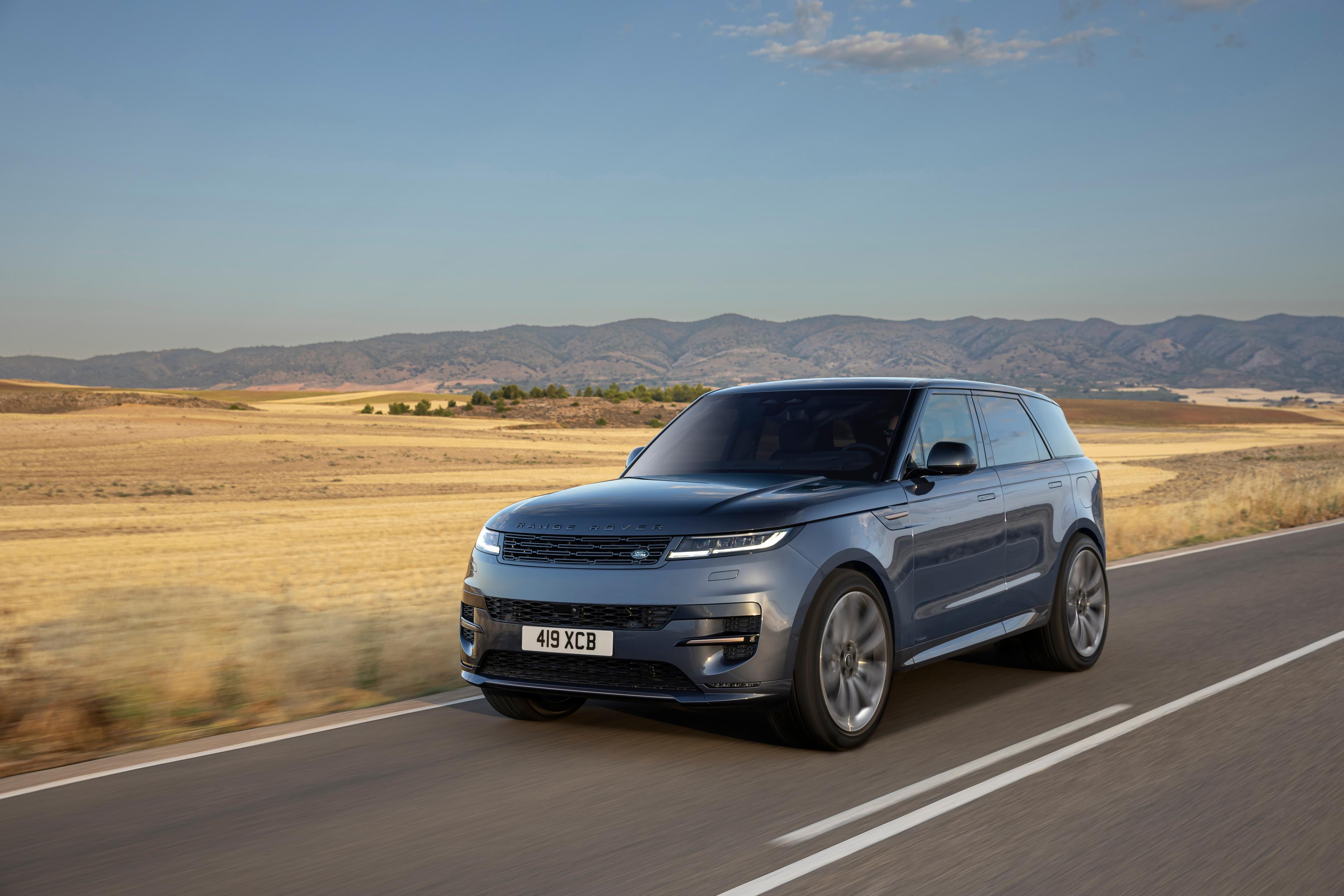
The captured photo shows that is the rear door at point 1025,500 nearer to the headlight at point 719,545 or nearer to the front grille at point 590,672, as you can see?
the headlight at point 719,545

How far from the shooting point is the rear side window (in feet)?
26.8

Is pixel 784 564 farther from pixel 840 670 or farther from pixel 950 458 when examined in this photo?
pixel 950 458

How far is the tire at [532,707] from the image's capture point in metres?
6.53

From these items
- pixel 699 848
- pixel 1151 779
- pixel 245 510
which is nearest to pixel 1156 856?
pixel 1151 779

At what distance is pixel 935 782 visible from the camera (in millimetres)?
5297

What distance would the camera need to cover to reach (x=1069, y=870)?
417 cm

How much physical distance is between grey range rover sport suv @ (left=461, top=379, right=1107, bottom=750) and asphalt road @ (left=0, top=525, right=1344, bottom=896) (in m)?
0.36

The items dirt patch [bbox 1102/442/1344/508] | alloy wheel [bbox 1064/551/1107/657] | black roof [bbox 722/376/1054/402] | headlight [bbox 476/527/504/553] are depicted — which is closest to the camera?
headlight [bbox 476/527/504/553]

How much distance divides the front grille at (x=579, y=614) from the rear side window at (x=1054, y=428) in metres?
3.84

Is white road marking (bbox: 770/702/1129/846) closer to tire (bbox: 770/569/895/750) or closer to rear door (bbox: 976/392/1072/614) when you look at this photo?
tire (bbox: 770/569/895/750)

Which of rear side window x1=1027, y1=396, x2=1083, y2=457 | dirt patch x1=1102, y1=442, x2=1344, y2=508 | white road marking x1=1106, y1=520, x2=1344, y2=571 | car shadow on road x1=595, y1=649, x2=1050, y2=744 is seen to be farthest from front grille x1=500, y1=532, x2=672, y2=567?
dirt patch x1=1102, y1=442, x2=1344, y2=508

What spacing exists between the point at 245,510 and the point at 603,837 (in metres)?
23.2

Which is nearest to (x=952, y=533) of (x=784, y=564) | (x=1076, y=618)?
(x=784, y=564)

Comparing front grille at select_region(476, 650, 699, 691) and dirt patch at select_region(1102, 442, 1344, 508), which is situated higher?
front grille at select_region(476, 650, 699, 691)
